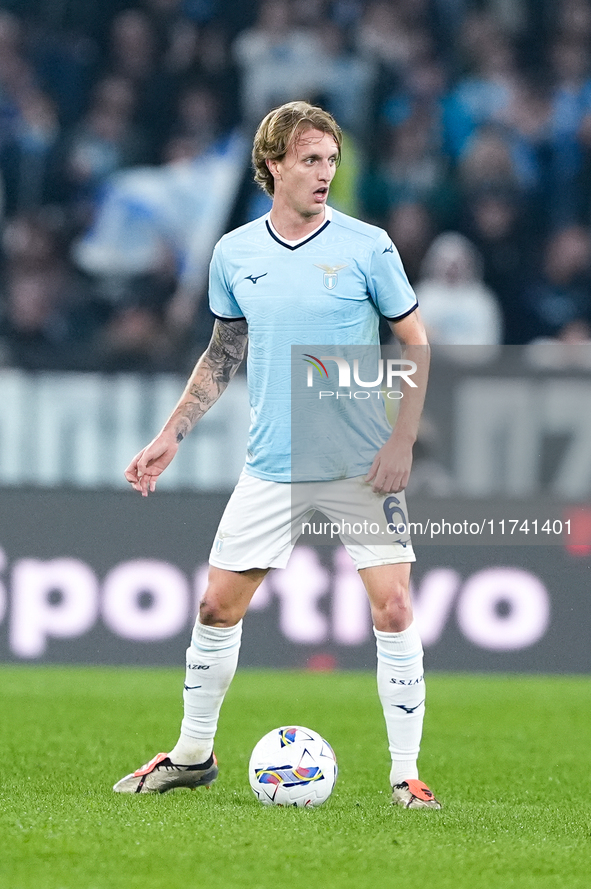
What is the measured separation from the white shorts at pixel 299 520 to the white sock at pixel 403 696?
0.88 feet

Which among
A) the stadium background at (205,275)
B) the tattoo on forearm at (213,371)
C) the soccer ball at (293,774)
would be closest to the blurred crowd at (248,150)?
the stadium background at (205,275)

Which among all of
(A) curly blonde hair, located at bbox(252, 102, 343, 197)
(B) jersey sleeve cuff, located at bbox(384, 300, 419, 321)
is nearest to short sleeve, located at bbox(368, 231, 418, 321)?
(B) jersey sleeve cuff, located at bbox(384, 300, 419, 321)

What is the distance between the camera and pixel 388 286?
4562 millimetres

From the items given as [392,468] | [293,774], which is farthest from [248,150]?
[293,774]

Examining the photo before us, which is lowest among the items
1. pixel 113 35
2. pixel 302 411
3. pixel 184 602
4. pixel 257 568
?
pixel 184 602

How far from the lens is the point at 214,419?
29.1 feet

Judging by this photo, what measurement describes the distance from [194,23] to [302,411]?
25.9 feet

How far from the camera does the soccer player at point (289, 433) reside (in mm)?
4559

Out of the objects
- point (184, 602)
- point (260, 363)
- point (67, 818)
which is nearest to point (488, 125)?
point (184, 602)

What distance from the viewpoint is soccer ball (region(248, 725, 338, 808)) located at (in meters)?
4.51

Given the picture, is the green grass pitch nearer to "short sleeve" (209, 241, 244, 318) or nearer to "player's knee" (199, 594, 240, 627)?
"player's knee" (199, 594, 240, 627)

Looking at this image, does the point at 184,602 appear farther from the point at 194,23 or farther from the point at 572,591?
the point at 194,23

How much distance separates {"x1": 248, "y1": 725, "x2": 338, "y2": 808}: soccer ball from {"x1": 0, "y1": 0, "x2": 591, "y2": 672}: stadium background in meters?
3.86

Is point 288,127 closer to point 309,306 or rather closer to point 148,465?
point 309,306
